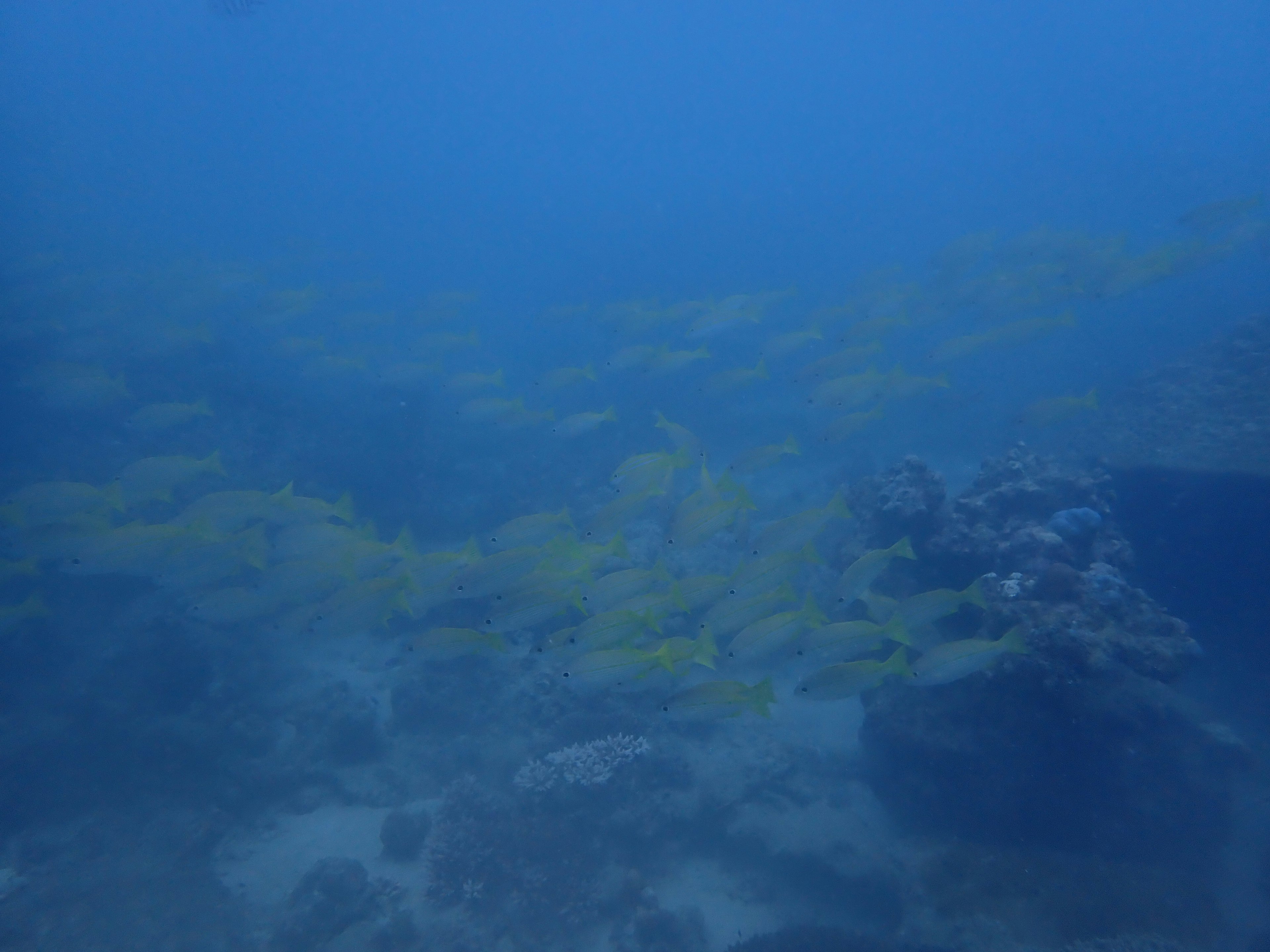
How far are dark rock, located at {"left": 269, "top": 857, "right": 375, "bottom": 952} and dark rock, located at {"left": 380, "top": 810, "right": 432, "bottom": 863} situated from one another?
33 centimetres

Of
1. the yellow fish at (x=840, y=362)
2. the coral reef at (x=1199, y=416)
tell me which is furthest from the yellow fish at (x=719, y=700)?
the coral reef at (x=1199, y=416)

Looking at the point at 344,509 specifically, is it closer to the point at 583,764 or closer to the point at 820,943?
the point at 583,764

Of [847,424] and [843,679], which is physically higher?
[847,424]

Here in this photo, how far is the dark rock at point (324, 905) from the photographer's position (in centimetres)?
521

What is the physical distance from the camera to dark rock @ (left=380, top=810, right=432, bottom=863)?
19.7 ft

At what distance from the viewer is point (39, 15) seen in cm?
8738

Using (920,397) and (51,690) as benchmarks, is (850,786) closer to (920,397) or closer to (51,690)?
(51,690)

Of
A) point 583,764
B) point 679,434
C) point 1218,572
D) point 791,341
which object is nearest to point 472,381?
point 679,434

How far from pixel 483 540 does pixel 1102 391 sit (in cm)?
1581

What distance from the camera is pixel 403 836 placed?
6051 millimetres

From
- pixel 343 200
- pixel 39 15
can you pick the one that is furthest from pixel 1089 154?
pixel 39 15

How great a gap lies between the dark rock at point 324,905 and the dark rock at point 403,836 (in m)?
0.33

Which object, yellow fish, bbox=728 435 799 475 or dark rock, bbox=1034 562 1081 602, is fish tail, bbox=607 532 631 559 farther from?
dark rock, bbox=1034 562 1081 602

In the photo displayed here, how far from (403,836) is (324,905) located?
85cm
